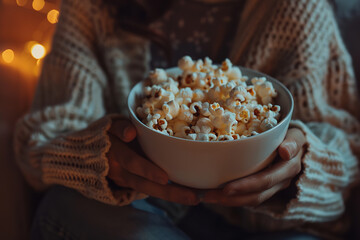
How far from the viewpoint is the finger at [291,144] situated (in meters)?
0.50

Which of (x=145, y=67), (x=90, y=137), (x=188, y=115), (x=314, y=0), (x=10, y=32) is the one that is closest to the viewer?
(x=188, y=115)

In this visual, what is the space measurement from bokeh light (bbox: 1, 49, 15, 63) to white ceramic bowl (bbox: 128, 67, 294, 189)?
1.21 m

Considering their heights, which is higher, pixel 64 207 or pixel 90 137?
pixel 90 137

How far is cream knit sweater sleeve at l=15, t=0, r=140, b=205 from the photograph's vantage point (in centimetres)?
69

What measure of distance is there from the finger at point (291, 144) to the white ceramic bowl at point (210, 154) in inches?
0.5

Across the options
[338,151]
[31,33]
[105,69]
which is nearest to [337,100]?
[338,151]

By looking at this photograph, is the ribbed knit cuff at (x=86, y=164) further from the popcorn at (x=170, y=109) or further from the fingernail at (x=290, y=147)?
the fingernail at (x=290, y=147)

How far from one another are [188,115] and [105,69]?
47cm

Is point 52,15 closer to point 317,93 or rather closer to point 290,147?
point 317,93

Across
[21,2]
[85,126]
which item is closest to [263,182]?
[85,126]

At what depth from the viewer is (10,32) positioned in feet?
5.39

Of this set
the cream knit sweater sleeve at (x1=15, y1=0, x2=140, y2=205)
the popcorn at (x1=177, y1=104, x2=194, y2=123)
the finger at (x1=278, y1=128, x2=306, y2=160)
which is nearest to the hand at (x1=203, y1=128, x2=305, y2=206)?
the finger at (x1=278, y1=128, x2=306, y2=160)

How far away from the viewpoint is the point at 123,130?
0.52 meters

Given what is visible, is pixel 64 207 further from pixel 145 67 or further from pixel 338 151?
pixel 338 151
